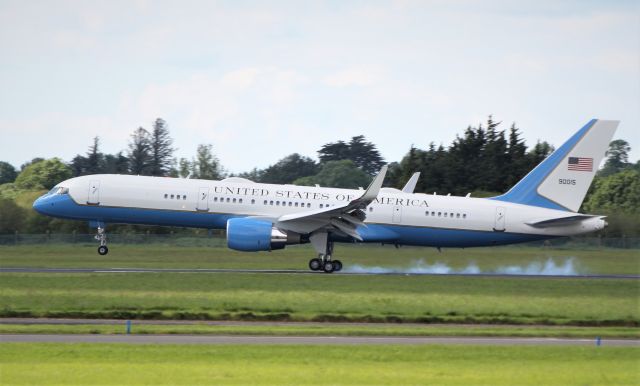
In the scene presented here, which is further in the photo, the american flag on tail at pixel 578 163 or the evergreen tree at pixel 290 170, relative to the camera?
the evergreen tree at pixel 290 170

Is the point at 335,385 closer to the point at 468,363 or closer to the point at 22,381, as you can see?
the point at 468,363

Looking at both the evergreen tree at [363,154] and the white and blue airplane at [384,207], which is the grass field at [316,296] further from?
the evergreen tree at [363,154]

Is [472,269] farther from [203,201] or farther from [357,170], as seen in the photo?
[357,170]

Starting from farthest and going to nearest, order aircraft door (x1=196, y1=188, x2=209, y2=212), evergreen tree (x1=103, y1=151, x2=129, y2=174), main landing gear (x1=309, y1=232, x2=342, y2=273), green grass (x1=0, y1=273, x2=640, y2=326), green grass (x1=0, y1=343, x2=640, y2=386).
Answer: evergreen tree (x1=103, y1=151, x2=129, y2=174), aircraft door (x1=196, y1=188, x2=209, y2=212), main landing gear (x1=309, y1=232, x2=342, y2=273), green grass (x1=0, y1=273, x2=640, y2=326), green grass (x1=0, y1=343, x2=640, y2=386)

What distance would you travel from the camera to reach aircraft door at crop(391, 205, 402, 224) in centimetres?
3981

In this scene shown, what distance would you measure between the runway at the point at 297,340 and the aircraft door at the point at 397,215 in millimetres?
18023

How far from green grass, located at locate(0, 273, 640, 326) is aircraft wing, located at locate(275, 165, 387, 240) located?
296cm

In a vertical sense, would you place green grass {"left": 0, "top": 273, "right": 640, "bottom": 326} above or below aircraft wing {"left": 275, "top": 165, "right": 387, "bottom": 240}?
below

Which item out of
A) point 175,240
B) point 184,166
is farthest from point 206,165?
point 175,240

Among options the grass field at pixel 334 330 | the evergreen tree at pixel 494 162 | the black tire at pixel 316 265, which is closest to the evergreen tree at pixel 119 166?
the evergreen tree at pixel 494 162

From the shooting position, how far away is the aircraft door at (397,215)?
39812 millimetres

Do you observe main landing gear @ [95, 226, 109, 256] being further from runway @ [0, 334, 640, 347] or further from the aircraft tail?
runway @ [0, 334, 640, 347]

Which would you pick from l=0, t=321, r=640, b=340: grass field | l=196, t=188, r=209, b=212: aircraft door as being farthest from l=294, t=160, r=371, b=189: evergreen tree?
l=0, t=321, r=640, b=340: grass field

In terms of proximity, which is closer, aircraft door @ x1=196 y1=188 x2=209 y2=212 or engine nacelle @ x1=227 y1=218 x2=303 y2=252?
engine nacelle @ x1=227 y1=218 x2=303 y2=252
